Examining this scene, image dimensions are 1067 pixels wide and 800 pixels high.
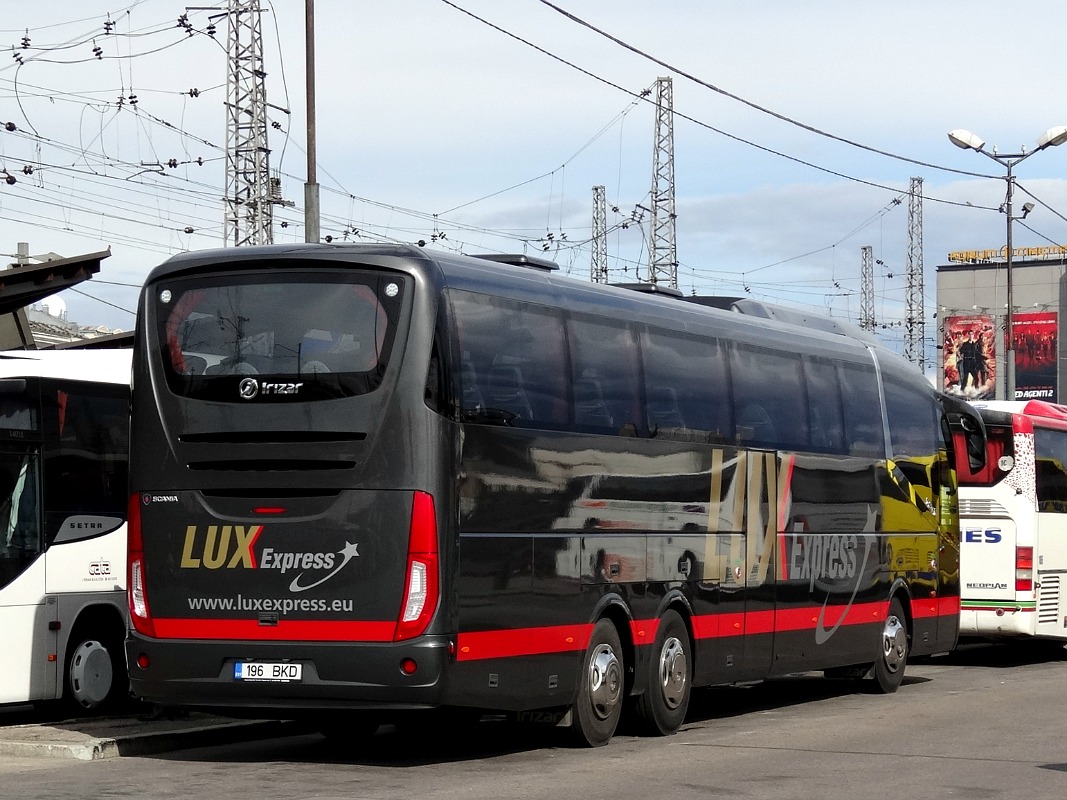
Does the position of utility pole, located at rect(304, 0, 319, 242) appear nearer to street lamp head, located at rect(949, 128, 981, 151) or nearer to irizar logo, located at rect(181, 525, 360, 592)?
irizar logo, located at rect(181, 525, 360, 592)

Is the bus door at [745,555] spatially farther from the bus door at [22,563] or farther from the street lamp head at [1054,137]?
the street lamp head at [1054,137]

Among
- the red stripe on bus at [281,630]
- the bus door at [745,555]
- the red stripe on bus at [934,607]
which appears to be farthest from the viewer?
the red stripe on bus at [934,607]

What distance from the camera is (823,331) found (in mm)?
18469

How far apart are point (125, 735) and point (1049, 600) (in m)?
13.6

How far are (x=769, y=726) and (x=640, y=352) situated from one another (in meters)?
3.45

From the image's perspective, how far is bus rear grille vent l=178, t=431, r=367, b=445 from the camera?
11.6m

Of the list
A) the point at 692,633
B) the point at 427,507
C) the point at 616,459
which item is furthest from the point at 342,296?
the point at 692,633

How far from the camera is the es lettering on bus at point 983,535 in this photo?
74.4ft

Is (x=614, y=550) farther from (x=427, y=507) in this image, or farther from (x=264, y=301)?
(x=264, y=301)

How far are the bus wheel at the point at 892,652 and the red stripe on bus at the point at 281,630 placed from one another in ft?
28.3

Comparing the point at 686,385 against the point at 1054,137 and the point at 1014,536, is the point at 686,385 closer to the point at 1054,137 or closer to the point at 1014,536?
the point at 1014,536

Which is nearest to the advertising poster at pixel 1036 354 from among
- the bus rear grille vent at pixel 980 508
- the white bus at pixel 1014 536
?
the white bus at pixel 1014 536

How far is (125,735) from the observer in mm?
13180

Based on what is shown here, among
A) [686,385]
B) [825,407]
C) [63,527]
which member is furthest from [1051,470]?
[63,527]
